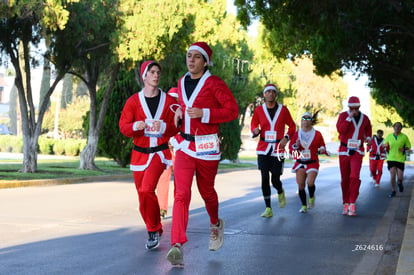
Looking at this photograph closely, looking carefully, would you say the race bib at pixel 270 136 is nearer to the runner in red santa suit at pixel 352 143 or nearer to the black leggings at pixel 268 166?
the black leggings at pixel 268 166

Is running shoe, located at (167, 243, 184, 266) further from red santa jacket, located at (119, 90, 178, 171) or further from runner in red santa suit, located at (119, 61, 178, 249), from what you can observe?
red santa jacket, located at (119, 90, 178, 171)

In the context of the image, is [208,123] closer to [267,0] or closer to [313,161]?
[313,161]

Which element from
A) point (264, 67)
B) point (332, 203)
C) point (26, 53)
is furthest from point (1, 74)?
point (332, 203)

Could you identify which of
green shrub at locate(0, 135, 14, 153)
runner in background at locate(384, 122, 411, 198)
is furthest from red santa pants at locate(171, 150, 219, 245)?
green shrub at locate(0, 135, 14, 153)

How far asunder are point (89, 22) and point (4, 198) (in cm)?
893

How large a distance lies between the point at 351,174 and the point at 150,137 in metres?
5.40

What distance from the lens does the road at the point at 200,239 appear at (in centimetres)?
690

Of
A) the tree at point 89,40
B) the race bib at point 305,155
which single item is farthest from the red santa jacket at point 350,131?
the tree at point 89,40

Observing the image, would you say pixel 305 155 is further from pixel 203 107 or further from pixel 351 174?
pixel 203 107

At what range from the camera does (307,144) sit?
12.9m

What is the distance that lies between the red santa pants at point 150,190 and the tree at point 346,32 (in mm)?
7770

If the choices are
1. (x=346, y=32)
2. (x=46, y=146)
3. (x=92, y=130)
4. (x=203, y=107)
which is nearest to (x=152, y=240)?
(x=203, y=107)

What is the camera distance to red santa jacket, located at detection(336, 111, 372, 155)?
12195 millimetres

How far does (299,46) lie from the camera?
22297mm
